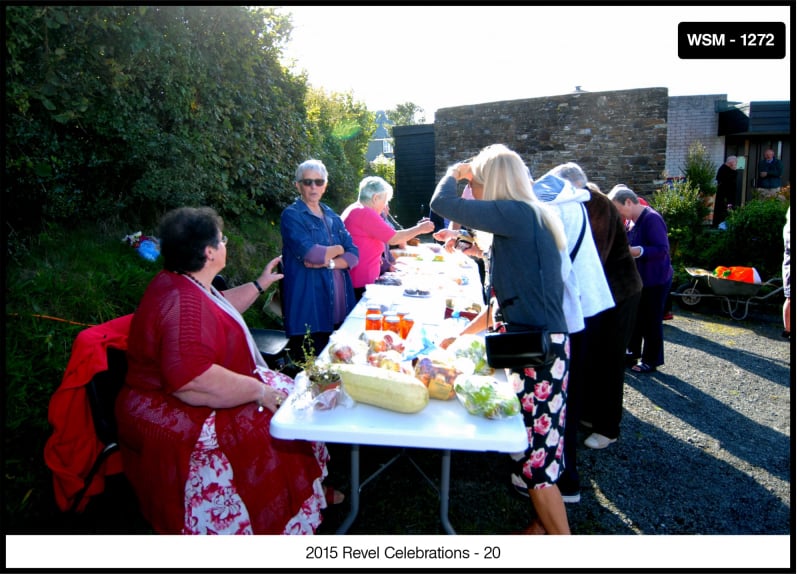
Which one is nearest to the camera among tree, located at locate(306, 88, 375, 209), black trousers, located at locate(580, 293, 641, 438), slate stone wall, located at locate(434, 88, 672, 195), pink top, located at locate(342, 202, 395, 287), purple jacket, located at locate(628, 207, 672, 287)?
black trousers, located at locate(580, 293, 641, 438)

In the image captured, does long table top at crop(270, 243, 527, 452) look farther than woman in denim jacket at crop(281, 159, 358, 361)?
No

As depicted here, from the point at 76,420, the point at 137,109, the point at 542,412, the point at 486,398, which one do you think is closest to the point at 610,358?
the point at 542,412

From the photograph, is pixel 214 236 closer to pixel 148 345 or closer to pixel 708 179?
pixel 148 345

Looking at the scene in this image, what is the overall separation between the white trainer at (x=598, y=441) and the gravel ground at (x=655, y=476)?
52 mm

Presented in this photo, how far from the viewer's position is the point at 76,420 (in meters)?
2.26

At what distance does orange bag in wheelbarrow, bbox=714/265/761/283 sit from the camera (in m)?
6.84

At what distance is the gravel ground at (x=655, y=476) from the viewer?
9.37 ft

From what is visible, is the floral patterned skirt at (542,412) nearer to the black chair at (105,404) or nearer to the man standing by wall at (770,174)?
the black chair at (105,404)

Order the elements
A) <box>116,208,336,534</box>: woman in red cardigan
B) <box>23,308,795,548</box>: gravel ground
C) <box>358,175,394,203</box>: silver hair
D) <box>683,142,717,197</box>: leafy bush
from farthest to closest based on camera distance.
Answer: <box>683,142,717,197</box>: leafy bush, <box>358,175,394,203</box>: silver hair, <box>23,308,795,548</box>: gravel ground, <box>116,208,336,534</box>: woman in red cardigan

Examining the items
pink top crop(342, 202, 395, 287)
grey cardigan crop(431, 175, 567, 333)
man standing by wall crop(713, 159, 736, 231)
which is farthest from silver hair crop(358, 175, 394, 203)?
man standing by wall crop(713, 159, 736, 231)

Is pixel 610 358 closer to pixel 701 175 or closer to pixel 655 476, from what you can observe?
pixel 655 476

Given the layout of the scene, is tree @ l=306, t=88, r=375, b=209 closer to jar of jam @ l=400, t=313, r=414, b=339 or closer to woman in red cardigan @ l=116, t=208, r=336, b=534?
jar of jam @ l=400, t=313, r=414, b=339
